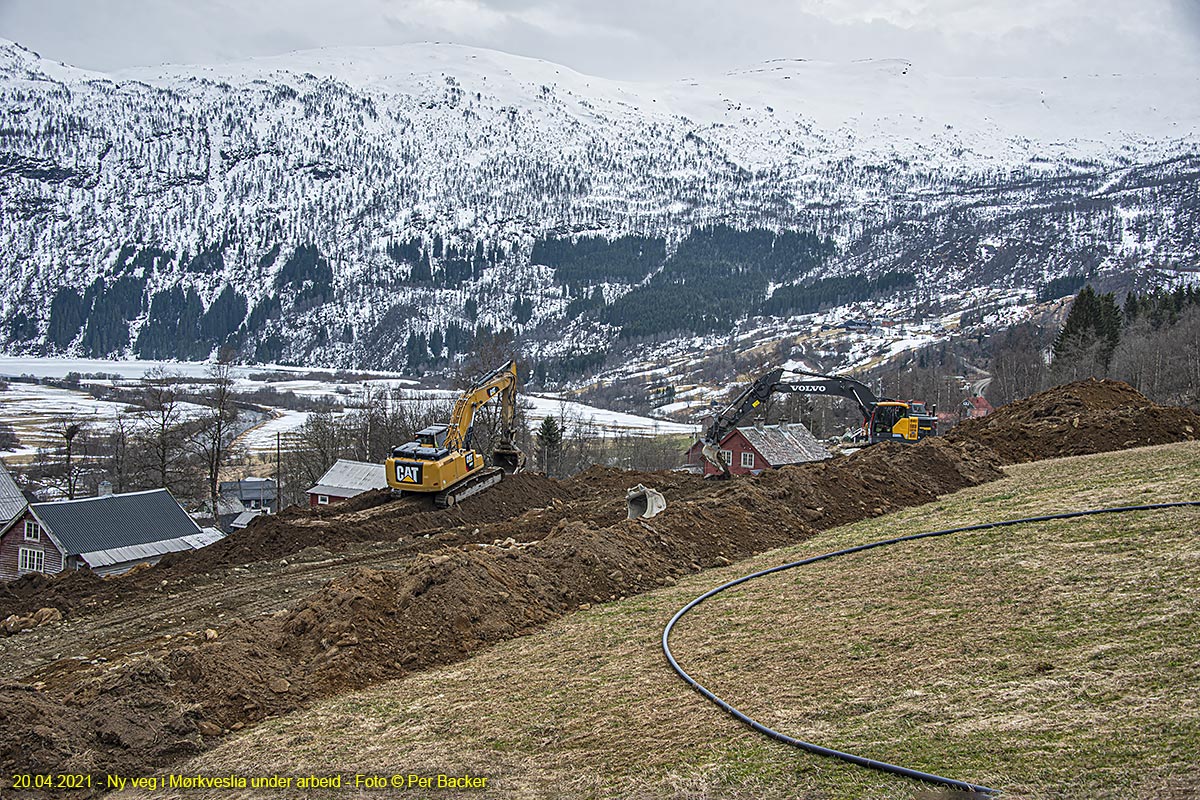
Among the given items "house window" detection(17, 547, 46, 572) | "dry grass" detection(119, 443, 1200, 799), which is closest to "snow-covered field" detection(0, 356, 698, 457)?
"house window" detection(17, 547, 46, 572)

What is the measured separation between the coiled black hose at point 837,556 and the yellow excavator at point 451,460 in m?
14.7

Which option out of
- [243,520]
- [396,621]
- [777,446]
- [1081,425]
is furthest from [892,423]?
[243,520]

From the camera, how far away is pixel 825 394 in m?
34.8

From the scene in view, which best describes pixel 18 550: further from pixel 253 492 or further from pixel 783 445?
pixel 253 492

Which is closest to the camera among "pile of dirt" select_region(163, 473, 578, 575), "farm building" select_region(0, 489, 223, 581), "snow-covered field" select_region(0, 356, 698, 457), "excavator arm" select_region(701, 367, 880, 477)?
"pile of dirt" select_region(163, 473, 578, 575)

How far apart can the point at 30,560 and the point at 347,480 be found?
53.1ft

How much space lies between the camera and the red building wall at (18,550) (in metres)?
35.4

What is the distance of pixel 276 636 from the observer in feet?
44.3

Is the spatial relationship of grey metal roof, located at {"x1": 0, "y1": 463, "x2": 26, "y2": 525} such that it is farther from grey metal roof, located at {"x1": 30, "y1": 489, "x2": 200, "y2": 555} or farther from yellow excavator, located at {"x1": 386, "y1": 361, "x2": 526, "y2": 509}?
yellow excavator, located at {"x1": 386, "y1": 361, "x2": 526, "y2": 509}

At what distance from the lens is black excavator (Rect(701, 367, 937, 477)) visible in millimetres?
32625

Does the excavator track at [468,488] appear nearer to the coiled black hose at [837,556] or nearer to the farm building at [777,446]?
the coiled black hose at [837,556]

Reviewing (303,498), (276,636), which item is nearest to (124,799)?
(276,636)

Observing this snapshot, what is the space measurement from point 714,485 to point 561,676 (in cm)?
1896

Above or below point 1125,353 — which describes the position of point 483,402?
below
